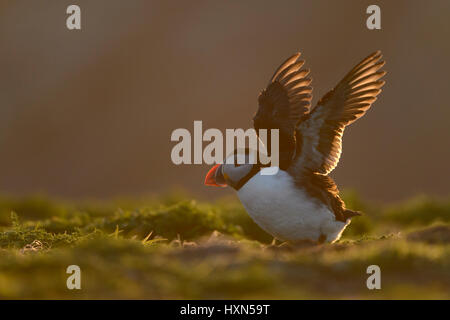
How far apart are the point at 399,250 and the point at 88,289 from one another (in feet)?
8.95

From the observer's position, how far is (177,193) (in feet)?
42.2

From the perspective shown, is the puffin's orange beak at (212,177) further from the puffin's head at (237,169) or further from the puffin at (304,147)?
the puffin at (304,147)

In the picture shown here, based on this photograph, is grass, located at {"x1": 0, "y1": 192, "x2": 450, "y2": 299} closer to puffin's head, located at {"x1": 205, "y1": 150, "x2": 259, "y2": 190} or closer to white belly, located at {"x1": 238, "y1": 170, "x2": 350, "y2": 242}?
white belly, located at {"x1": 238, "y1": 170, "x2": 350, "y2": 242}

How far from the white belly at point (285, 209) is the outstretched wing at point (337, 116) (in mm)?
406

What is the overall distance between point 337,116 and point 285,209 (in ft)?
4.25

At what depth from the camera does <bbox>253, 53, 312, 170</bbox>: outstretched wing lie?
6.42 m

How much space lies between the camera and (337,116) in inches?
254

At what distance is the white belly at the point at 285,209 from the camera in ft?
20.3

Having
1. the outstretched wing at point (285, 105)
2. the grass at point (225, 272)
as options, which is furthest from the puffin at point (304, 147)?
the grass at point (225, 272)

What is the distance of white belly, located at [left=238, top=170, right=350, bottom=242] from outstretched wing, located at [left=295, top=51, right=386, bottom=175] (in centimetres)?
41

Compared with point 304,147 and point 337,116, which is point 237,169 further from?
point 337,116

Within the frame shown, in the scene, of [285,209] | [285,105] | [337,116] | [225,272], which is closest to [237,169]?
[285,209]

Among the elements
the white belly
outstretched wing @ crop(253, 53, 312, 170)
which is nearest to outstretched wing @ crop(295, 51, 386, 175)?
outstretched wing @ crop(253, 53, 312, 170)
